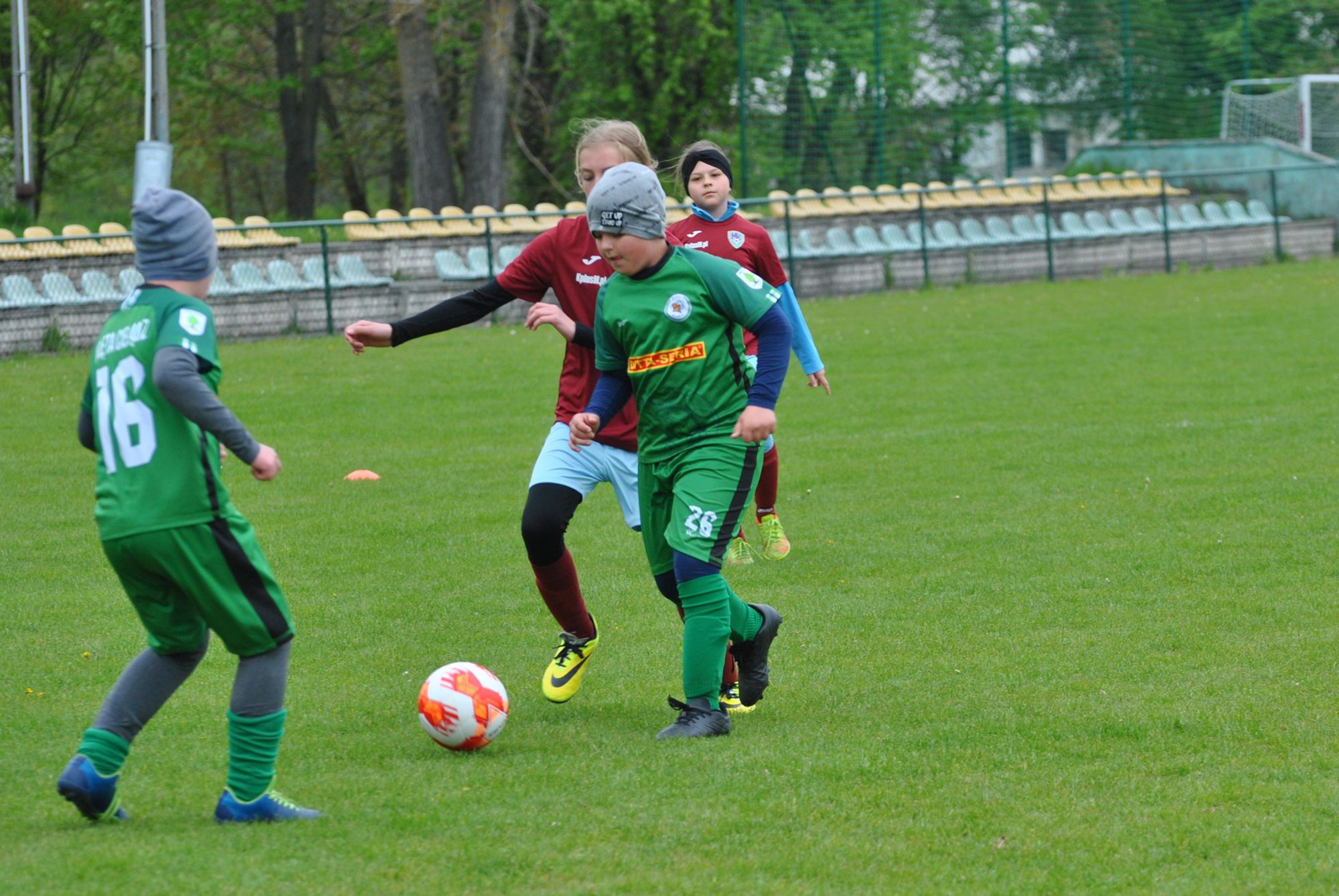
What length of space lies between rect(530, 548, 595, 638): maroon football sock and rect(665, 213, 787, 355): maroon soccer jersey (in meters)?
1.96

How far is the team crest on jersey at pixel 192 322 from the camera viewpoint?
12.5 feet

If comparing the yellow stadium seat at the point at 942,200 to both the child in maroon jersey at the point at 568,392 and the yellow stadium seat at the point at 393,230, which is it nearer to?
the yellow stadium seat at the point at 393,230

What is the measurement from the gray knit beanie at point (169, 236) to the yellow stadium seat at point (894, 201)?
2104 cm

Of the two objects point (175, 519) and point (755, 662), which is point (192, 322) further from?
point (755, 662)

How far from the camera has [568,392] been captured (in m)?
5.54

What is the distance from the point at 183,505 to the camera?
383 centimetres

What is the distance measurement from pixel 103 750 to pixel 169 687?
227mm

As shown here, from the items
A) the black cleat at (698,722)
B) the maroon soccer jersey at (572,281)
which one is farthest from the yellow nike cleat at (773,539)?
the black cleat at (698,722)

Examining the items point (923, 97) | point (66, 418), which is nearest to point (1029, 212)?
point (923, 97)

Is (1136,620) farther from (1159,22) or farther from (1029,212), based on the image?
(1159,22)

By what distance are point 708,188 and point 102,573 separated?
3.38 metres

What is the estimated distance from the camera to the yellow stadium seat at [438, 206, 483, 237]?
846 inches

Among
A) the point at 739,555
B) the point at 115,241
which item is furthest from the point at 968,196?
the point at 739,555

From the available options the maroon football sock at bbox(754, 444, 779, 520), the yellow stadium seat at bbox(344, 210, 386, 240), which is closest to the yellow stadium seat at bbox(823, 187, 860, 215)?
the yellow stadium seat at bbox(344, 210, 386, 240)
